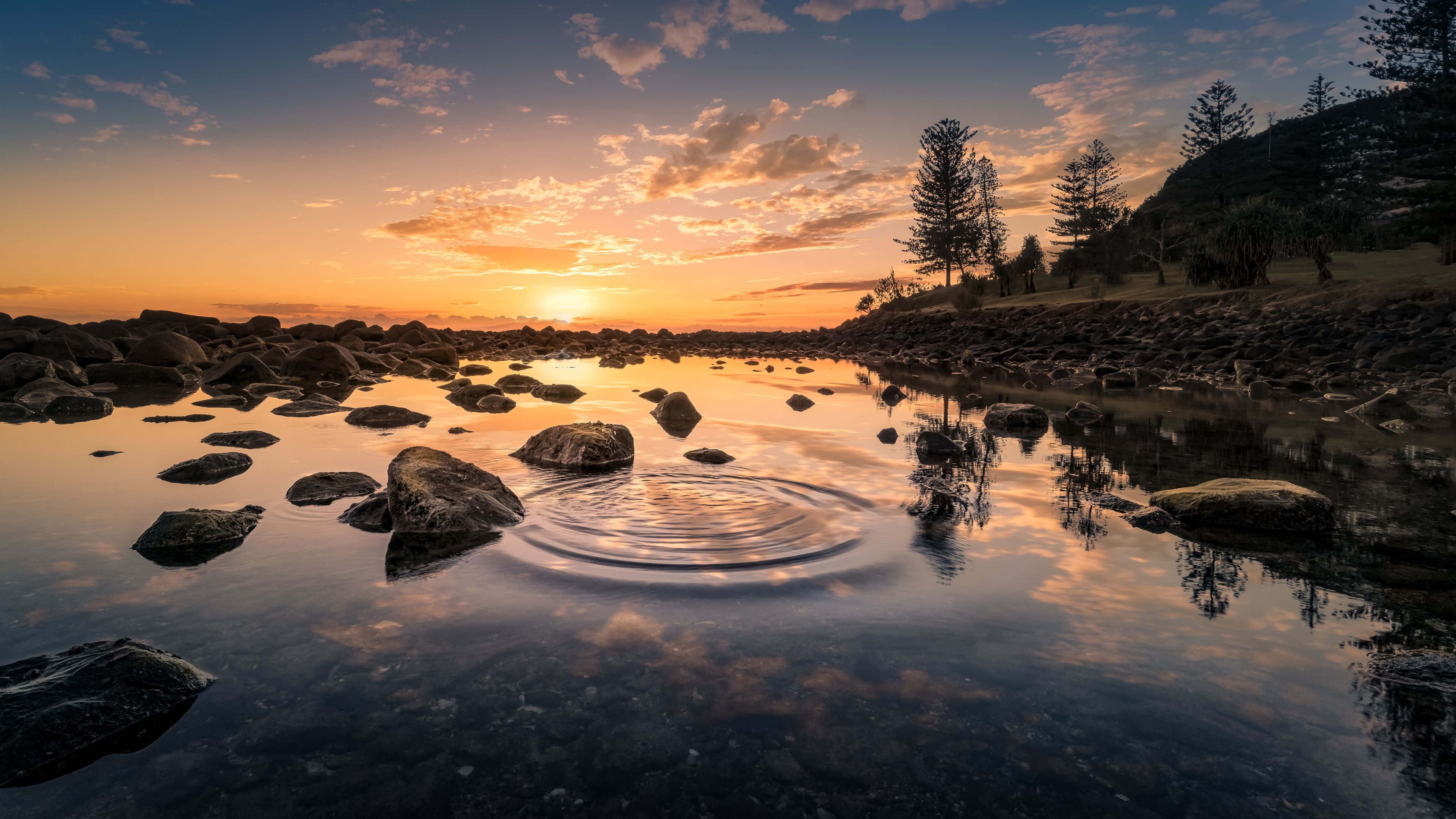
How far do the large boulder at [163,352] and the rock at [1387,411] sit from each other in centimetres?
2873

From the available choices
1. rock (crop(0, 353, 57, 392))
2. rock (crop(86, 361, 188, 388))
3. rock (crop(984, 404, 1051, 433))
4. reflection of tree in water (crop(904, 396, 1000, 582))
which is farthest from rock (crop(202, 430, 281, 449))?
rock (crop(86, 361, 188, 388))

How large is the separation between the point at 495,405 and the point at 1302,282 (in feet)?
118

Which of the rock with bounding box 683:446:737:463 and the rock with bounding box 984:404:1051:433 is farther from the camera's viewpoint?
the rock with bounding box 984:404:1051:433

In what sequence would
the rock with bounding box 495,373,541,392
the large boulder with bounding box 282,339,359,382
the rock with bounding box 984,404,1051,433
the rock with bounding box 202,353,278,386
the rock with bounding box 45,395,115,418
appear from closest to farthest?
the rock with bounding box 984,404,1051,433 < the rock with bounding box 45,395,115,418 < the rock with bounding box 495,373,541,392 < the rock with bounding box 202,353,278,386 < the large boulder with bounding box 282,339,359,382

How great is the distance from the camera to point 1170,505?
5.89m

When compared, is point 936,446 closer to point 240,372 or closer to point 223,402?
point 223,402

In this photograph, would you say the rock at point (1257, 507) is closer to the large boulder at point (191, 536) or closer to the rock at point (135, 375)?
the large boulder at point (191, 536)

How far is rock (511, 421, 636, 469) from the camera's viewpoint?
7.62 meters

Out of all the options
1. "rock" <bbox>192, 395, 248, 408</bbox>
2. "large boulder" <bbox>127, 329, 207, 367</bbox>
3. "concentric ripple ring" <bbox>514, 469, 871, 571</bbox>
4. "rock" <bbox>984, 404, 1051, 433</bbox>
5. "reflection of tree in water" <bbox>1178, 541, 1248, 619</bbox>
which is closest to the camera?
"reflection of tree in water" <bbox>1178, 541, 1248, 619</bbox>

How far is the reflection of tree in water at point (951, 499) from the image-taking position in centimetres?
482

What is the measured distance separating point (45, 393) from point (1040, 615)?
1790cm

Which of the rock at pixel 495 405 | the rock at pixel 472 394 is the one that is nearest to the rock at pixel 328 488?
the rock at pixel 495 405

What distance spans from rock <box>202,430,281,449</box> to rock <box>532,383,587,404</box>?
656 cm

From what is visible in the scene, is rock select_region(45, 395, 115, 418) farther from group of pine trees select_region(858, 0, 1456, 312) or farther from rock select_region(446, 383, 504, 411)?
group of pine trees select_region(858, 0, 1456, 312)
